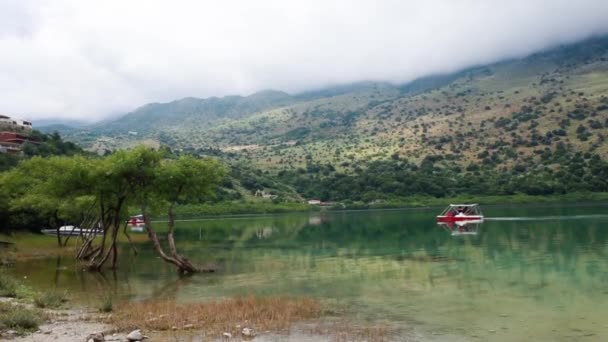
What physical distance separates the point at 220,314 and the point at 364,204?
497 feet

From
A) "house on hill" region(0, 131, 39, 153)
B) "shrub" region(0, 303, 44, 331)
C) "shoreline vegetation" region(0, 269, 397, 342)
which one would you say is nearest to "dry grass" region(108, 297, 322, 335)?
"shoreline vegetation" region(0, 269, 397, 342)

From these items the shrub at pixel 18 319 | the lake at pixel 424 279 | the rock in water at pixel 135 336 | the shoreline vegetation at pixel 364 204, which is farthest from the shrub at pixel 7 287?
the shoreline vegetation at pixel 364 204

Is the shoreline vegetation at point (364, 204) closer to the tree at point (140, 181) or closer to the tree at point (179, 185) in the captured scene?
the tree at point (140, 181)

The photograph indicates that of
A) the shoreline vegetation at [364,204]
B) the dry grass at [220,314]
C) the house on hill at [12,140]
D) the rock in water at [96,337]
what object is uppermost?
the house on hill at [12,140]

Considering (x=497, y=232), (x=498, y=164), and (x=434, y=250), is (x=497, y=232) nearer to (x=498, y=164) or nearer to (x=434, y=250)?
(x=434, y=250)

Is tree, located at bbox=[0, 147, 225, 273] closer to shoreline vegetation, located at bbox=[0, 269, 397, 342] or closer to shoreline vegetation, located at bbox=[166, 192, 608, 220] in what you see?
shoreline vegetation, located at bbox=[0, 269, 397, 342]

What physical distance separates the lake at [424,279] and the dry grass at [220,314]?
9.25 feet

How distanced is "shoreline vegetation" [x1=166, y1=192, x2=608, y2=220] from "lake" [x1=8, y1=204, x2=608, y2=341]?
82788mm

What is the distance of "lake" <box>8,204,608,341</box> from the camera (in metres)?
24.2

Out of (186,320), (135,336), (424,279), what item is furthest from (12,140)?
(135,336)

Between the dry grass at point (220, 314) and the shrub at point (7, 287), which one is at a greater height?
the shrub at point (7, 287)

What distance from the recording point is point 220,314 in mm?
25688

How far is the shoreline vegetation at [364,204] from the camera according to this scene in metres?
150

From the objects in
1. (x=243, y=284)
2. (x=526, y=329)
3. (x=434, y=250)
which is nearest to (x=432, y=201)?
(x=434, y=250)
